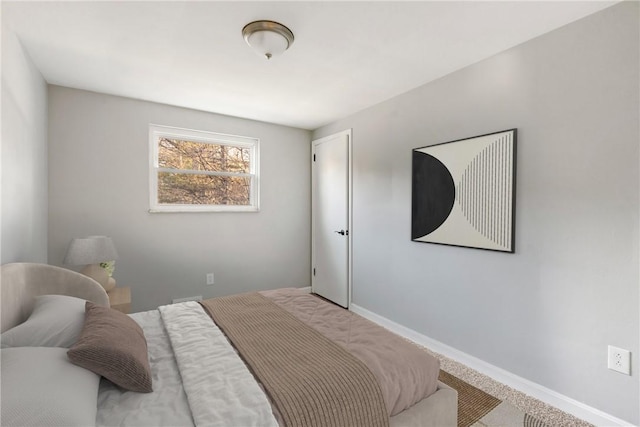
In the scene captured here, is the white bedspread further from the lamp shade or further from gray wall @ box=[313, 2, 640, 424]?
gray wall @ box=[313, 2, 640, 424]

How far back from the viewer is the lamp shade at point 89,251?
2.39 m

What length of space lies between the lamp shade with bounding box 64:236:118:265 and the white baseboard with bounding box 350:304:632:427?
107 inches

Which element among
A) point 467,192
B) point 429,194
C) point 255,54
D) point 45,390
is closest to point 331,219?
point 429,194

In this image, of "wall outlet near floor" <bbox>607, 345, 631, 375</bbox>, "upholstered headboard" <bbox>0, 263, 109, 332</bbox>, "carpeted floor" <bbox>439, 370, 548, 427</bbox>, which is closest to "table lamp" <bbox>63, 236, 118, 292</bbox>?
"upholstered headboard" <bbox>0, 263, 109, 332</bbox>

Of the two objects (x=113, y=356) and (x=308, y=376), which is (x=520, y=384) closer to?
(x=308, y=376)

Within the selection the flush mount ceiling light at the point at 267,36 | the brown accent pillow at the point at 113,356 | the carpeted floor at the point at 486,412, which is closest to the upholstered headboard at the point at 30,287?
the brown accent pillow at the point at 113,356

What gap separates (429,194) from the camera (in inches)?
107

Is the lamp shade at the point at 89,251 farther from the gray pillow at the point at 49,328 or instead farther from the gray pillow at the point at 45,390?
the gray pillow at the point at 45,390

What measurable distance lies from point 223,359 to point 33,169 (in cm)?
220

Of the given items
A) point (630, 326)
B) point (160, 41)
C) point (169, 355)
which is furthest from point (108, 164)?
point (630, 326)

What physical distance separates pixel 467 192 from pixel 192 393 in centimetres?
225

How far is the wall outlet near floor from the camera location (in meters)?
1.65

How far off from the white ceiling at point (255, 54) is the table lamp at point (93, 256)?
1.40 metres

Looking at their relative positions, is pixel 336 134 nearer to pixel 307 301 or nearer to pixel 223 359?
pixel 307 301
